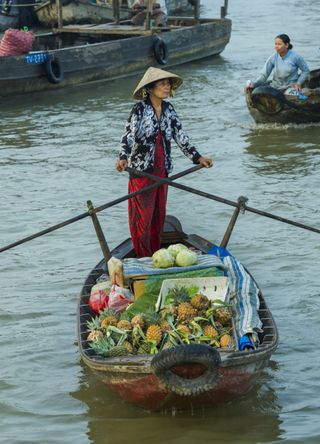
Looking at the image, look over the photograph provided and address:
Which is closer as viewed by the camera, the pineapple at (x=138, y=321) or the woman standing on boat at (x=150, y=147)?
the pineapple at (x=138, y=321)

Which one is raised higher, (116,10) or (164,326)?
(116,10)

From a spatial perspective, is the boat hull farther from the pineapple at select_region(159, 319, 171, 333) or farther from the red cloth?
the red cloth

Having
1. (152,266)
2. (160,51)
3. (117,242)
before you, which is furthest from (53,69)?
(152,266)

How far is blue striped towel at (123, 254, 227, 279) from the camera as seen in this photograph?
19.1ft

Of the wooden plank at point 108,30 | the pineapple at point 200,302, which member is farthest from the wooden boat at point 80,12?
the pineapple at point 200,302

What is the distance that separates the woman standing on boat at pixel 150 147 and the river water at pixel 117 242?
852 millimetres

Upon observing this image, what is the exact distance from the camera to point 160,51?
16969mm

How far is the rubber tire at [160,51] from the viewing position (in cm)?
1684

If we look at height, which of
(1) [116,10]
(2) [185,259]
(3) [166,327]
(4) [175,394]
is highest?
(1) [116,10]

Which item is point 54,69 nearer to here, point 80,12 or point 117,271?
point 80,12

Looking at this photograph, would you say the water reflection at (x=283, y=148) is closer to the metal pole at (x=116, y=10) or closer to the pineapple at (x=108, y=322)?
the metal pole at (x=116, y=10)

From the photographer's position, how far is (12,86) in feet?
48.5

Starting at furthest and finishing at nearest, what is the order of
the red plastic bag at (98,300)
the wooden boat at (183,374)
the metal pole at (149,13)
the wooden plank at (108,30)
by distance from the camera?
the wooden plank at (108,30)
the metal pole at (149,13)
the red plastic bag at (98,300)
the wooden boat at (183,374)

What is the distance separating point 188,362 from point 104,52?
11856 mm
